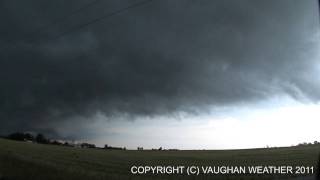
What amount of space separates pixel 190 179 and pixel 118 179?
4.45 meters

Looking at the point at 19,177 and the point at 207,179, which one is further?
the point at 19,177

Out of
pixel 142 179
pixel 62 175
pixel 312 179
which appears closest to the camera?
pixel 312 179

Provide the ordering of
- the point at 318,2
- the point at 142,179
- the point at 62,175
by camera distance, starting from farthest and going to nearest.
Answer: the point at 62,175 → the point at 142,179 → the point at 318,2

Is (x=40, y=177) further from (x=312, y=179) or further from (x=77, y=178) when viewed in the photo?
(x=312, y=179)

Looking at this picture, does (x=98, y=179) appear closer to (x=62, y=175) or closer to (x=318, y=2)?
(x=62, y=175)

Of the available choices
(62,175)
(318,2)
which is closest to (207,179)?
(62,175)

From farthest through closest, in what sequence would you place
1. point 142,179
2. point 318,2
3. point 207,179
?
point 142,179 → point 207,179 → point 318,2

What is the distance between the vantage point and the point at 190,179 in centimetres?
3092

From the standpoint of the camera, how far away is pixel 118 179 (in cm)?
3067

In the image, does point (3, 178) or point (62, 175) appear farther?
point (62, 175)

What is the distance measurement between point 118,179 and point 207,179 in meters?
5.45

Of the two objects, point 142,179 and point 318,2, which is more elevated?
point 318,2

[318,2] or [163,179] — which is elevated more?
[318,2]

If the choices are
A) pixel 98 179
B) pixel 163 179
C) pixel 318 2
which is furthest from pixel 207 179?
pixel 318 2
